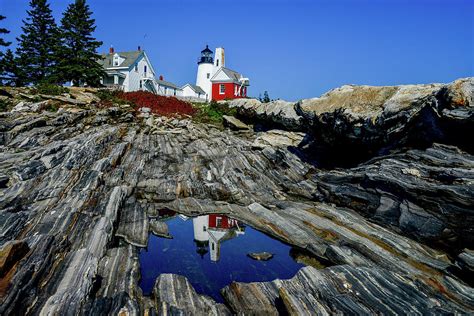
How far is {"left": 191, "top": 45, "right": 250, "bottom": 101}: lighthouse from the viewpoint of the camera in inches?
3078

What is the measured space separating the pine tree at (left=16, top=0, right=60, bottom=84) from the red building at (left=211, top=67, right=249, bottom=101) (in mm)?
38380

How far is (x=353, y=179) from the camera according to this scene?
18.4 metres

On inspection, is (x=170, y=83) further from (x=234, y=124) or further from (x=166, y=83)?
(x=234, y=124)

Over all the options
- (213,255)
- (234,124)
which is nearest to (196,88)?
(234,124)

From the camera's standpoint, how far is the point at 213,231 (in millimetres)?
16641

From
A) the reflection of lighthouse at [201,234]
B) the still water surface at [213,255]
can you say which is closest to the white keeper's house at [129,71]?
the reflection of lighthouse at [201,234]

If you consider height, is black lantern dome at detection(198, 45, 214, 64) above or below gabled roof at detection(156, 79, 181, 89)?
above

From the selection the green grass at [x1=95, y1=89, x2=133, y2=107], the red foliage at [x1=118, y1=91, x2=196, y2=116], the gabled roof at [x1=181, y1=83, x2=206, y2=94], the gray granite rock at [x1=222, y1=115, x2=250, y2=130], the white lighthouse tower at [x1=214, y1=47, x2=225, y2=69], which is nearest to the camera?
the green grass at [x1=95, y1=89, x2=133, y2=107]

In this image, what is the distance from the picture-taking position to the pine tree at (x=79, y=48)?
47.0 m

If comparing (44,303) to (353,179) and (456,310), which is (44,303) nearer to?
(456,310)

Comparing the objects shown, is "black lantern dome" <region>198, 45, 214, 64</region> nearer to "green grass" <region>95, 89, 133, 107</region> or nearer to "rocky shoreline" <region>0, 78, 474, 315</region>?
"green grass" <region>95, 89, 133, 107</region>

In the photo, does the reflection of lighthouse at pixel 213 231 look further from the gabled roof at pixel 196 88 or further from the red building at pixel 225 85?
the gabled roof at pixel 196 88

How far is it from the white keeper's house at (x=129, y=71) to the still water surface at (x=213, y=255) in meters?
49.9

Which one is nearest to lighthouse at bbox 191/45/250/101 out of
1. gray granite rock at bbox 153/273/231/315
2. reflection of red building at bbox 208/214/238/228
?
reflection of red building at bbox 208/214/238/228
